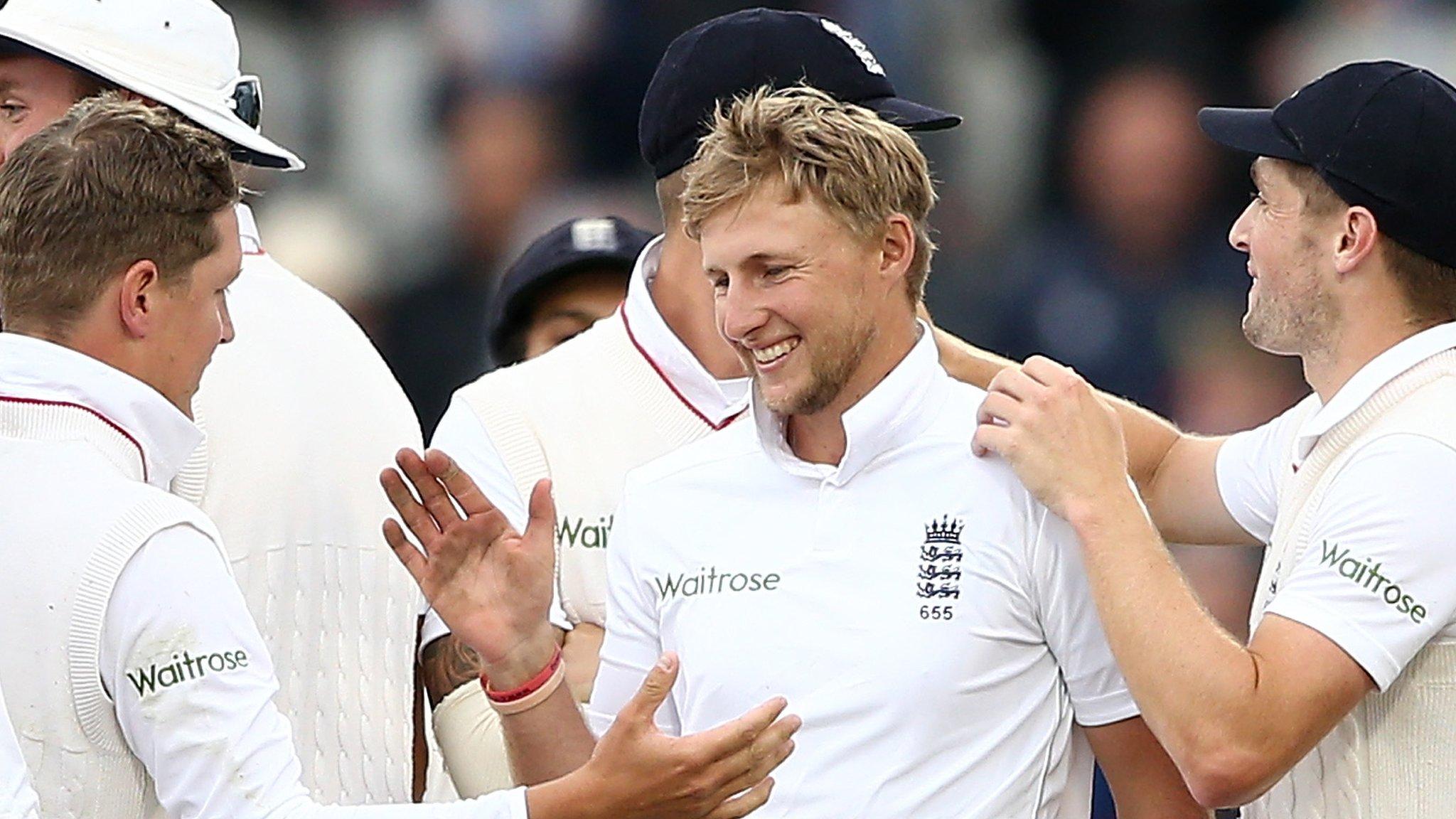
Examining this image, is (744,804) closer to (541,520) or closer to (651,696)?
(651,696)

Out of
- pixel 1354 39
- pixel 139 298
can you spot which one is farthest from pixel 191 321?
pixel 1354 39

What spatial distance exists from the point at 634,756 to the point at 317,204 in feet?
14.8

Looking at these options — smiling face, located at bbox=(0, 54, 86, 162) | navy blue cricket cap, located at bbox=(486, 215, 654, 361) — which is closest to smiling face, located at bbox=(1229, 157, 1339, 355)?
smiling face, located at bbox=(0, 54, 86, 162)

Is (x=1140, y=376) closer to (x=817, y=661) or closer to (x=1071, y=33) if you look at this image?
(x=1071, y=33)

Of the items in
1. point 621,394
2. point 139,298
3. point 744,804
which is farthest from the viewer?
point 621,394

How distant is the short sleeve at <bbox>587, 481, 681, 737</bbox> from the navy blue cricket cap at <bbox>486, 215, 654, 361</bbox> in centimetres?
183

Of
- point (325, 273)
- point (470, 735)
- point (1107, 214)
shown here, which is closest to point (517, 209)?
point (325, 273)

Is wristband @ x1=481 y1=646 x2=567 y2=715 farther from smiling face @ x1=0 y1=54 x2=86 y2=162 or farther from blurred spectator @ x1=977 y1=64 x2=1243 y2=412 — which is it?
blurred spectator @ x1=977 y1=64 x2=1243 y2=412

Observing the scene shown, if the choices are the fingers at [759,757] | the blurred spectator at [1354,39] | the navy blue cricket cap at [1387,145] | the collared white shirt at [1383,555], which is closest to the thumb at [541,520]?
the fingers at [759,757]

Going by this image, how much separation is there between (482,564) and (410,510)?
0.42ft

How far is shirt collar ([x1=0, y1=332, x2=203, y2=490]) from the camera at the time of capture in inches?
104

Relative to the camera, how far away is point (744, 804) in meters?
2.61

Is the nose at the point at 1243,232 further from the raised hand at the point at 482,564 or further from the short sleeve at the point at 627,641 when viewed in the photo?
the raised hand at the point at 482,564

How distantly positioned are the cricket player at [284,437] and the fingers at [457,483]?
41cm
